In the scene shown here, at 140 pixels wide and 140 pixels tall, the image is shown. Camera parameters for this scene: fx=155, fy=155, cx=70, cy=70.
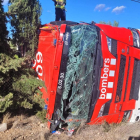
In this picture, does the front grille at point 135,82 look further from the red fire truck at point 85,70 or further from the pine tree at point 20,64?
the pine tree at point 20,64

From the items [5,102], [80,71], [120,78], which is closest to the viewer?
[5,102]

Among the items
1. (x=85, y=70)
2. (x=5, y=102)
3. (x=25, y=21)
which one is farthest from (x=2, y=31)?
(x=85, y=70)

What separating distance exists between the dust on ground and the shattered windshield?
1.19ft

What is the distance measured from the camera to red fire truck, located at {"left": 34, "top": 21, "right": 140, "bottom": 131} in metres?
3.02

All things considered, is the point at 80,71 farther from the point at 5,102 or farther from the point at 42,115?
the point at 5,102

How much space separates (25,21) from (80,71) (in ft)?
5.30

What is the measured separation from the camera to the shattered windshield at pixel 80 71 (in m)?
3.04

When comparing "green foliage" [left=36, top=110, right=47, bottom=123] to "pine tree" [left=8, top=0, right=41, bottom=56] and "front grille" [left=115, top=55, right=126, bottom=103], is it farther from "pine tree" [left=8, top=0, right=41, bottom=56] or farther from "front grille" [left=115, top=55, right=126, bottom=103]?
"front grille" [left=115, top=55, right=126, bottom=103]

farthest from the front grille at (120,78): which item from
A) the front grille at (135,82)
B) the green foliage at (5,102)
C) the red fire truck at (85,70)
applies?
the green foliage at (5,102)

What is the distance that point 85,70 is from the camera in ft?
10.2

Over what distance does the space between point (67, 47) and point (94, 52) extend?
21.5 inches

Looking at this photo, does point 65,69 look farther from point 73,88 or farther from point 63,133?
point 63,133

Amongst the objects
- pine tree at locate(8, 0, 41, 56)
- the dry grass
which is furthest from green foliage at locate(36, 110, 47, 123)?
pine tree at locate(8, 0, 41, 56)

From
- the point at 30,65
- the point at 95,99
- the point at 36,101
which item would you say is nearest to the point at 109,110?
the point at 95,99
